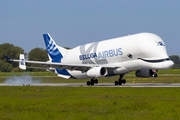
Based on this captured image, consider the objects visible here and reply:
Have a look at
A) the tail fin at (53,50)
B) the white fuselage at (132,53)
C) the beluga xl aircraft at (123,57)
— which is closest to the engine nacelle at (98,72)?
the beluga xl aircraft at (123,57)

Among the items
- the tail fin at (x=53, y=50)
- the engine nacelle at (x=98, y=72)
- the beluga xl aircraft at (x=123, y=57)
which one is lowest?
the engine nacelle at (x=98, y=72)

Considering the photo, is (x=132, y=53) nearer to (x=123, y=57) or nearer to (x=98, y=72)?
(x=123, y=57)

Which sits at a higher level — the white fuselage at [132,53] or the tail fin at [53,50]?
the tail fin at [53,50]

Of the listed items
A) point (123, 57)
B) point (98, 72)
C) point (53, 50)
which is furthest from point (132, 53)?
point (53, 50)

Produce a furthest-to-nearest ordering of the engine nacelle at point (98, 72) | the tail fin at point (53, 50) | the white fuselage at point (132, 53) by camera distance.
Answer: the tail fin at point (53, 50) < the engine nacelle at point (98, 72) < the white fuselage at point (132, 53)

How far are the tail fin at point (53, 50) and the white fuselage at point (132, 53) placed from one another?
334 inches

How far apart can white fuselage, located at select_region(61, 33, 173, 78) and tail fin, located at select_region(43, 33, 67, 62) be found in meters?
8.49

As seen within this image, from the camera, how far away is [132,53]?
37062 mm

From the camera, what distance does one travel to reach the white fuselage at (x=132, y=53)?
1415 inches

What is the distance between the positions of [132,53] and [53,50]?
17945 millimetres

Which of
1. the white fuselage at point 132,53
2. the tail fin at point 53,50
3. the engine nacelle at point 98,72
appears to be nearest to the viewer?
the white fuselage at point 132,53

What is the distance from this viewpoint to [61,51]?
164ft

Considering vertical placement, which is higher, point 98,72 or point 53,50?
point 53,50

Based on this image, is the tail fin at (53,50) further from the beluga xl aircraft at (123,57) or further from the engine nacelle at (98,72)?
the engine nacelle at (98,72)
